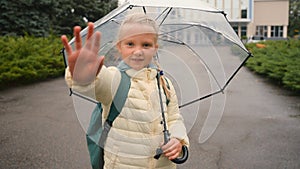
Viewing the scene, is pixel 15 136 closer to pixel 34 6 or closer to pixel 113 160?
pixel 113 160

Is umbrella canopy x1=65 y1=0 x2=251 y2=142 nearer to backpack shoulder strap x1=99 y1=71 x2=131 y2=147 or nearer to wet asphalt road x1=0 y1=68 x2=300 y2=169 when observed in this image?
backpack shoulder strap x1=99 y1=71 x2=131 y2=147

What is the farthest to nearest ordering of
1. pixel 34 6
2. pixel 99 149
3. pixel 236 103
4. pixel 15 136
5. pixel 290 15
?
pixel 290 15 → pixel 34 6 → pixel 236 103 → pixel 15 136 → pixel 99 149

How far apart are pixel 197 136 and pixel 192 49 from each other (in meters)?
2.23

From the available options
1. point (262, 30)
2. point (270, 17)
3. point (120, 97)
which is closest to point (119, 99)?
point (120, 97)

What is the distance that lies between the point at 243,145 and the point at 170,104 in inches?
108

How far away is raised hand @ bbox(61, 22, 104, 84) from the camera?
42.8 inches

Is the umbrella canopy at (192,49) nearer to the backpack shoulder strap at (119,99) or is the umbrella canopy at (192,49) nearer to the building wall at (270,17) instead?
the backpack shoulder strap at (119,99)

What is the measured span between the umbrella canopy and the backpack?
110mm

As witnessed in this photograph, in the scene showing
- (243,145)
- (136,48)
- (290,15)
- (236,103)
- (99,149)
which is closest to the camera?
(136,48)

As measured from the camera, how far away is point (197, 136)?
14.0ft

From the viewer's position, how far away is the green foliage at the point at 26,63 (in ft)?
27.9

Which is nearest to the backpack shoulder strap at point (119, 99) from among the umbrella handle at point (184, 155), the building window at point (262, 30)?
the umbrella handle at point (184, 155)

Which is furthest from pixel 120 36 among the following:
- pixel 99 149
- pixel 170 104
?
pixel 99 149

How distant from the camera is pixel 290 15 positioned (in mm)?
58750
